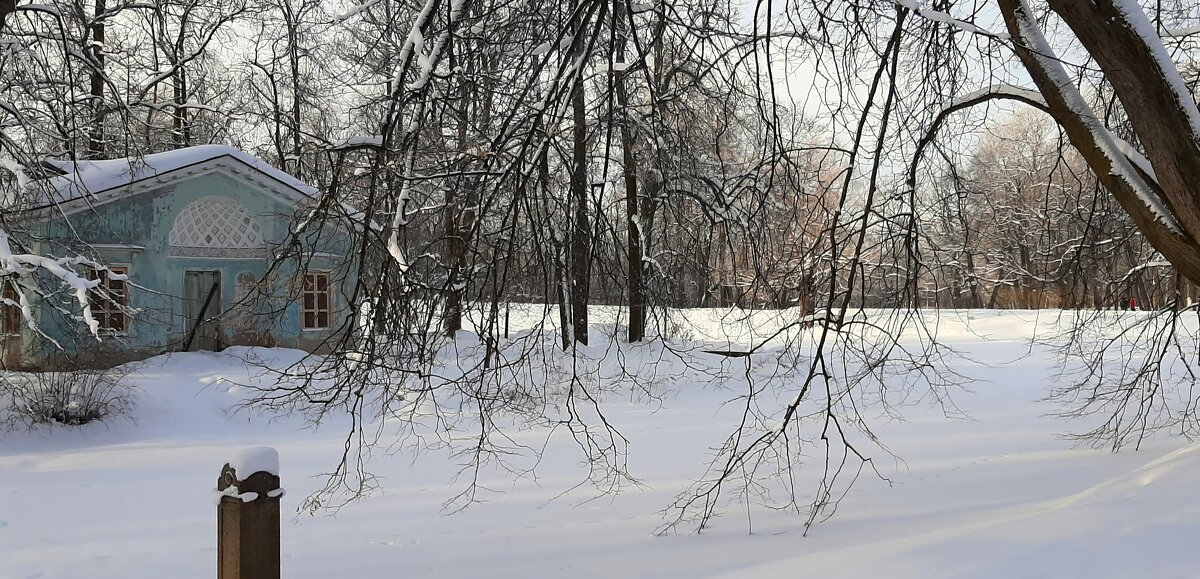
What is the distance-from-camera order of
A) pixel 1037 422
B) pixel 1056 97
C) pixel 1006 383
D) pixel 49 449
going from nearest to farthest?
pixel 1056 97
pixel 49 449
pixel 1037 422
pixel 1006 383

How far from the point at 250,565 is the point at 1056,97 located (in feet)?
15.0

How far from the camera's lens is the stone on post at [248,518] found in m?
3.37

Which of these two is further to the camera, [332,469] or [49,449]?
[49,449]

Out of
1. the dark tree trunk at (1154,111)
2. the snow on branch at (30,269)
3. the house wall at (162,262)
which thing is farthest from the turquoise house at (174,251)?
the dark tree trunk at (1154,111)

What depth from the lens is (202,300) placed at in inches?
747

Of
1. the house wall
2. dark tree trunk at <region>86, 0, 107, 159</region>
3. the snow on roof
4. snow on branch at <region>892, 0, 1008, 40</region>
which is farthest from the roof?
snow on branch at <region>892, 0, 1008, 40</region>

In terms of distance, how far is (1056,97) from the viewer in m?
5.47

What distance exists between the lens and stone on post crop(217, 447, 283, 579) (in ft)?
11.1

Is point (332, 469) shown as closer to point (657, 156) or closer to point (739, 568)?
point (739, 568)

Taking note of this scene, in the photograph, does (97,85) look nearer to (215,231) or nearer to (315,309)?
(215,231)

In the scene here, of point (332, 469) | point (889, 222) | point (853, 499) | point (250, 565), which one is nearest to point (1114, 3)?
point (889, 222)

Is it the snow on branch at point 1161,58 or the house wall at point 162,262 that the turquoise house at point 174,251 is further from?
the snow on branch at point 1161,58

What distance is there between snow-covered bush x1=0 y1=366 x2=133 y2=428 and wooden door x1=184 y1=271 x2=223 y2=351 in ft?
15.8

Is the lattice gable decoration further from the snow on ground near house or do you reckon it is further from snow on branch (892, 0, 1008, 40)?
snow on branch (892, 0, 1008, 40)
